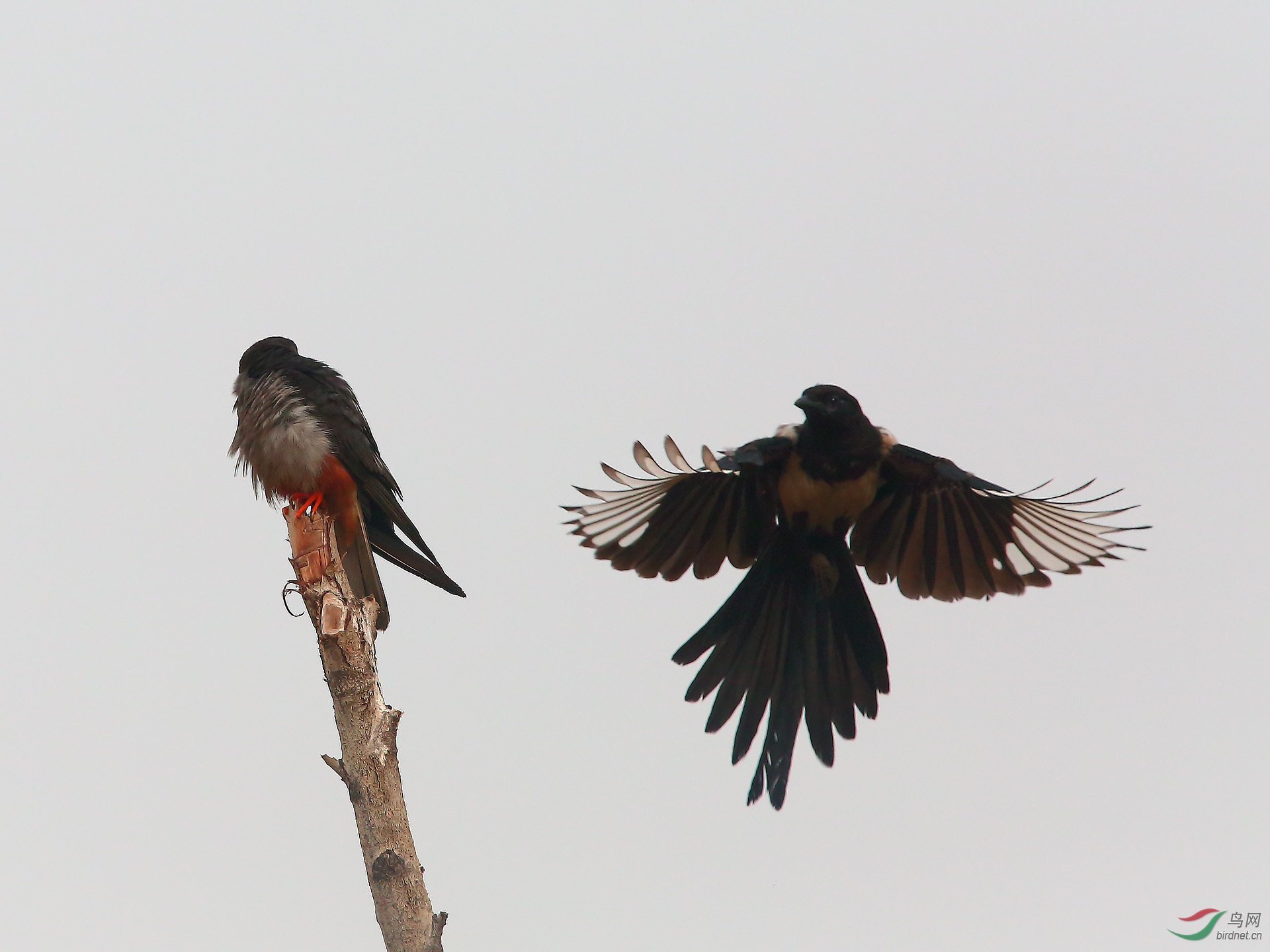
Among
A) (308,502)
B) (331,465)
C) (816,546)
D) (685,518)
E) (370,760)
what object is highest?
(331,465)

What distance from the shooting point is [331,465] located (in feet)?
15.9

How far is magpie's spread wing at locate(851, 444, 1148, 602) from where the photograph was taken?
165 inches

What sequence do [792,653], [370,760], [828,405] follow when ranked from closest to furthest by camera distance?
[370,760], [828,405], [792,653]

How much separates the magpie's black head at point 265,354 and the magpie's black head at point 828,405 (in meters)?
2.58

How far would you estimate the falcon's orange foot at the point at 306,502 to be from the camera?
4.76 meters

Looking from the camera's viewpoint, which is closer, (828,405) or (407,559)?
(828,405)

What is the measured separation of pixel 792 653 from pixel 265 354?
2877mm

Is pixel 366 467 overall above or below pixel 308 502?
above

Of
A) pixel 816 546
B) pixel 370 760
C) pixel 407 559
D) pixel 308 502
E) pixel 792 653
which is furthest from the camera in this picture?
pixel 407 559

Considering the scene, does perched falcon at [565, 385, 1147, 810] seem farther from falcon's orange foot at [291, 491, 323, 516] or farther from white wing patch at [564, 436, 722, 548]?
falcon's orange foot at [291, 491, 323, 516]

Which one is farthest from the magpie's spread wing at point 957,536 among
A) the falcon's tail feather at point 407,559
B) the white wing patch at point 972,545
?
the falcon's tail feather at point 407,559

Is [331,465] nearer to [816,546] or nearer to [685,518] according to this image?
[685,518]

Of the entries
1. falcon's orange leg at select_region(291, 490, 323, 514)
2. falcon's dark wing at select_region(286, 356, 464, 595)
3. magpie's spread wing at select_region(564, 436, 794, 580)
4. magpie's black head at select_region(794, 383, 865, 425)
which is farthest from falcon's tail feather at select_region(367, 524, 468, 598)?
magpie's black head at select_region(794, 383, 865, 425)

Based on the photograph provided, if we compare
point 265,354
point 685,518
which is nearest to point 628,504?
point 685,518
